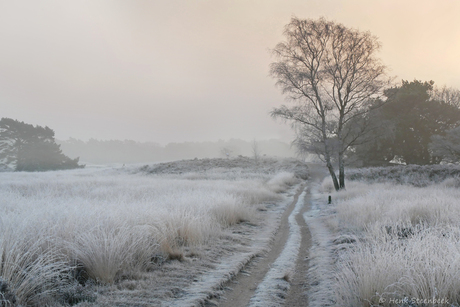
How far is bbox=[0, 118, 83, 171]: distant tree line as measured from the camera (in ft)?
161

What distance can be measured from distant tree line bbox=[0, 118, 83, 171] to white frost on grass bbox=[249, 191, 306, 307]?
56.7m

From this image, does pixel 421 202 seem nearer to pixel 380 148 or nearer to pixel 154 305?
pixel 154 305

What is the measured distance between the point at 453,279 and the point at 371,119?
56.7ft

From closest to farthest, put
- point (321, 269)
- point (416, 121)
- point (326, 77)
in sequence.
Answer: point (321, 269)
point (326, 77)
point (416, 121)

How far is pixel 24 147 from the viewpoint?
50.5 m

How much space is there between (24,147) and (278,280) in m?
60.1

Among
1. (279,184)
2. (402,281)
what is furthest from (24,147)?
(402,281)

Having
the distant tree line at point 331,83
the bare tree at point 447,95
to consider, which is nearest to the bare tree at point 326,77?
the distant tree line at point 331,83

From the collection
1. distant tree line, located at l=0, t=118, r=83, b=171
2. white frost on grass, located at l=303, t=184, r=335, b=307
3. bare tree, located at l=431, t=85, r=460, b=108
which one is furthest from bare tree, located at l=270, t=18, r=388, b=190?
distant tree line, located at l=0, t=118, r=83, b=171

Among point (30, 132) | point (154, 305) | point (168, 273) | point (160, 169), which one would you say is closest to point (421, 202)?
point (168, 273)

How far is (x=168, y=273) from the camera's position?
16.4 ft

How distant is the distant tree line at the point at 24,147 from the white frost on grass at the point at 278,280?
56.7 m

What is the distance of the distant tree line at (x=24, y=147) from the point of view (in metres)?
49.0

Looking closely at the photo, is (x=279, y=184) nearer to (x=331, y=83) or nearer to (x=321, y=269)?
(x=331, y=83)
